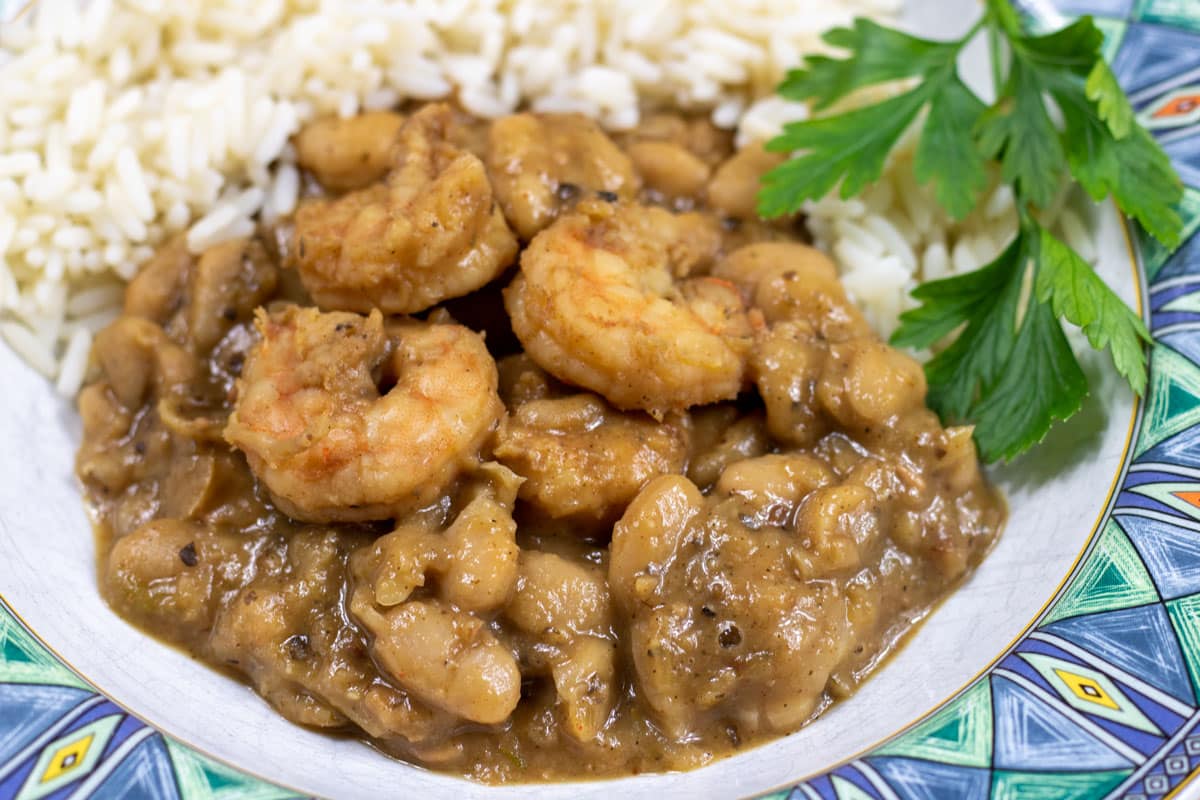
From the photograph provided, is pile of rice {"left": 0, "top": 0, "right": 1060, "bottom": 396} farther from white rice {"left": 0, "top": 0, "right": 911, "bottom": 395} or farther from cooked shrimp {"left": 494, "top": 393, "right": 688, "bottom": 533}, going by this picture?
cooked shrimp {"left": 494, "top": 393, "right": 688, "bottom": 533}

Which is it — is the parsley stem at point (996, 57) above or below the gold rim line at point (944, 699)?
above

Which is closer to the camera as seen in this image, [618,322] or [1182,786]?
[1182,786]

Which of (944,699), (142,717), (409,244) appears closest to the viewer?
(142,717)

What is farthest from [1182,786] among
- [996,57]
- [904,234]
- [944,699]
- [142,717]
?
[996,57]

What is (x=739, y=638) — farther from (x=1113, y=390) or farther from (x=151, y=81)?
(x=151, y=81)

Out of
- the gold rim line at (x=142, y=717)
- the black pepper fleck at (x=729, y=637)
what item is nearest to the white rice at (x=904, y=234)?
the black pepper fleck at (x=729, y=637)

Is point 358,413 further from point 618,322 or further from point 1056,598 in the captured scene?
point 1056,598

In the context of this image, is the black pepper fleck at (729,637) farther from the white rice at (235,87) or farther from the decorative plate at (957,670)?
the white rice at (235,87)
